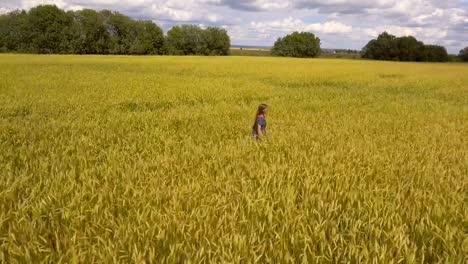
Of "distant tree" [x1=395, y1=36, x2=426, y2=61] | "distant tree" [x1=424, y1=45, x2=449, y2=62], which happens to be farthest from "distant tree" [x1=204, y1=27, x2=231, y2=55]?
"distant tree" [x1=424, y1=45, x2=449, y2=62]

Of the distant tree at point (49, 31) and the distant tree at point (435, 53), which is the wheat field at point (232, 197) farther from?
the distant tree at point (435, 53)

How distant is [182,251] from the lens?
2.80 meters

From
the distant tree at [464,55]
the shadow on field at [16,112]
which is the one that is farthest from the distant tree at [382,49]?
the shadow on field at [16,112]

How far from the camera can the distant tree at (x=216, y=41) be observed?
95688mm

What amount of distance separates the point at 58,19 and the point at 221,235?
314ft

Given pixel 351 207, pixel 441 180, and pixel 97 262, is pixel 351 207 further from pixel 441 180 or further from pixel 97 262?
pixel 97 262

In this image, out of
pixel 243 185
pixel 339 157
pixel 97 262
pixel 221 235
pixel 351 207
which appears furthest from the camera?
pixel 339 157

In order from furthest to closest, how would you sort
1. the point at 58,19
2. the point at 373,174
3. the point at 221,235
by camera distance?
the point at 58,19 < the point at 373,174 < the point at 221,235

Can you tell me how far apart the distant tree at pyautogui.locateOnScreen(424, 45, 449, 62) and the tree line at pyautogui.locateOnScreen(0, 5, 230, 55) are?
160 feet

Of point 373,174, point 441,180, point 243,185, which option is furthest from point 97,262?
point 441,180

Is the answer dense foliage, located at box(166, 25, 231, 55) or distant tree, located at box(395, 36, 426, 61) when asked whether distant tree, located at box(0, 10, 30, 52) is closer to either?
dense foliage, located at box(166, 25, 231, 55)

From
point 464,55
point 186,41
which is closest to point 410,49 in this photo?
point 464,55

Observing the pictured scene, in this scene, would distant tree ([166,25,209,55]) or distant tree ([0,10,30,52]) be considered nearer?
distant tree ([0,10,30,52])

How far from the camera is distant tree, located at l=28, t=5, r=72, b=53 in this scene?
8306 cm
